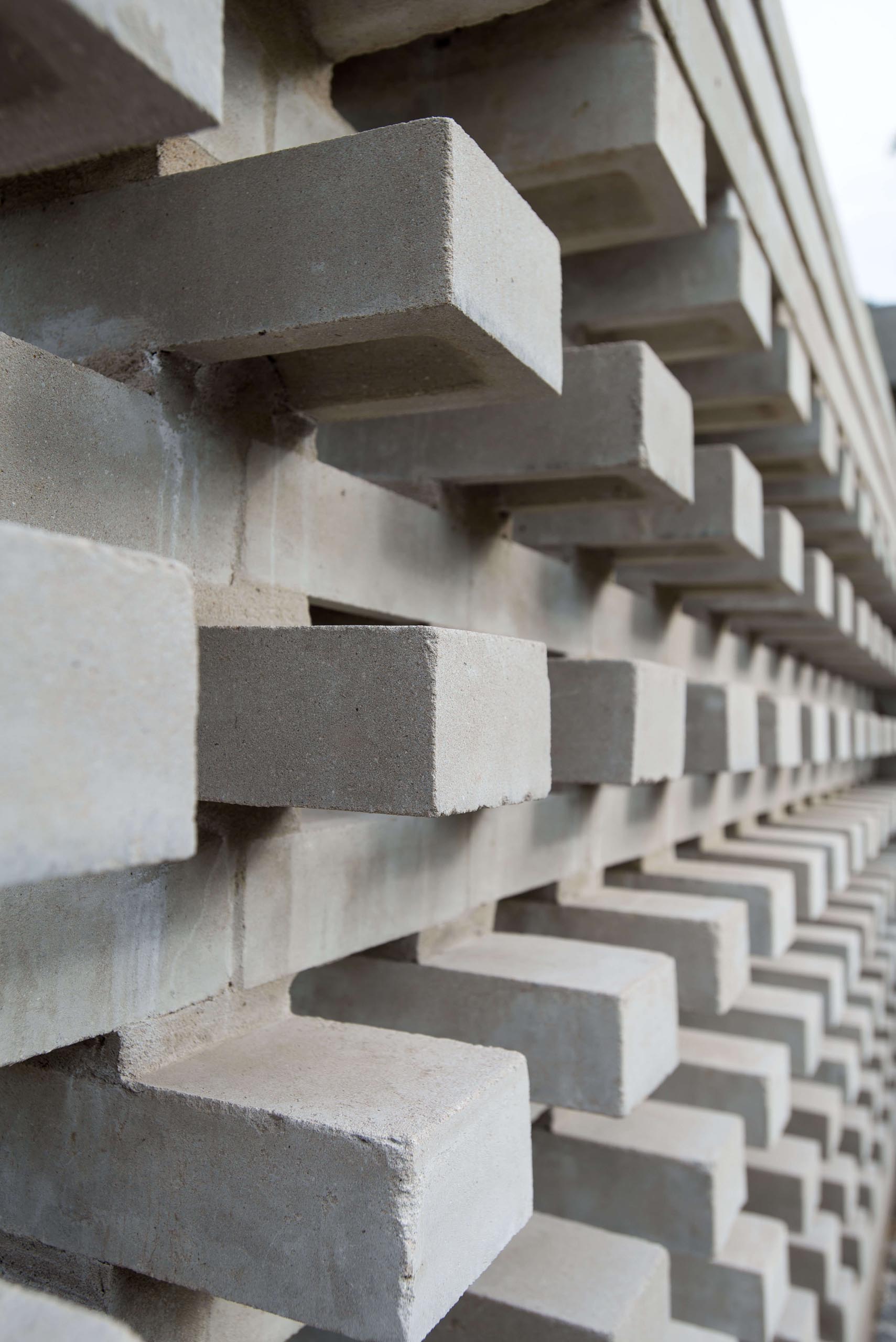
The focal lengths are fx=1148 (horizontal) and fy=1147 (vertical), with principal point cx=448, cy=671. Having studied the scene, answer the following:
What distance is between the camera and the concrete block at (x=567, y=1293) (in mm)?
1657

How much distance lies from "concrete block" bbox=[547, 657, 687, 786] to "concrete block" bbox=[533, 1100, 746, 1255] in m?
0.82

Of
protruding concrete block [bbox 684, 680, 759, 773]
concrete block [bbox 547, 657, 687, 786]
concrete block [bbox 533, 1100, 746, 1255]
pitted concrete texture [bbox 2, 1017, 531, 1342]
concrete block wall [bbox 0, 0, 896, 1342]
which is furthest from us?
protruding concrete block [bbox 684, 680, 759, 773]

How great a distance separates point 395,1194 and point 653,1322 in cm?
104

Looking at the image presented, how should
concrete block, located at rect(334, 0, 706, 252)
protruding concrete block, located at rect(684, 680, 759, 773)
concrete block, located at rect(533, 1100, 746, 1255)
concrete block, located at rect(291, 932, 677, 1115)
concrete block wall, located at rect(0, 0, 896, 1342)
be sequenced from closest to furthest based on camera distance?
concrete block wall, located at rect(0, 0, 896, 1342) → concrete block, located at rect(334, 0, 706, 252) → concrete block, located at rect(291, 932, 677, 1115) → concrete block, located at rect(533, 1100, 746, 1255) → protruding concrete block, located at rect(684, 680, 759, 773)

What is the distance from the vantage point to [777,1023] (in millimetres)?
3131

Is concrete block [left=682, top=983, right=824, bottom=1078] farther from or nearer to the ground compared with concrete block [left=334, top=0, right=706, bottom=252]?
nearer to the ground

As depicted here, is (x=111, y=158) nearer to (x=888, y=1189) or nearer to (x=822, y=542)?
(x=822, y=542)

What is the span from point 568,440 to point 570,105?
45cm

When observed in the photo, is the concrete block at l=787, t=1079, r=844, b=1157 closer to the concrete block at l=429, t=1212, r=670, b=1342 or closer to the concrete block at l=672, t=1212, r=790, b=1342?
the concrete block at l=672, t=1212, r=790, b=1342

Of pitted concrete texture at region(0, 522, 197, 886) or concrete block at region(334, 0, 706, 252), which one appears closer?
pitted concrete texture at region(0, 522, 197, 886)

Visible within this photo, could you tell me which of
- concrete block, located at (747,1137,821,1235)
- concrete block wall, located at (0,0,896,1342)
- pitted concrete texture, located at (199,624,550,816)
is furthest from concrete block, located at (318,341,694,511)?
concrete block, located at (747,1137,821,1235)

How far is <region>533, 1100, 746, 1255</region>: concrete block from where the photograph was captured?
2146mm

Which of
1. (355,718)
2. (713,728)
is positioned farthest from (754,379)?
(355,718)

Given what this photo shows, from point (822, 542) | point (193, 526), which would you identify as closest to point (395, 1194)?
point (193, 526)
